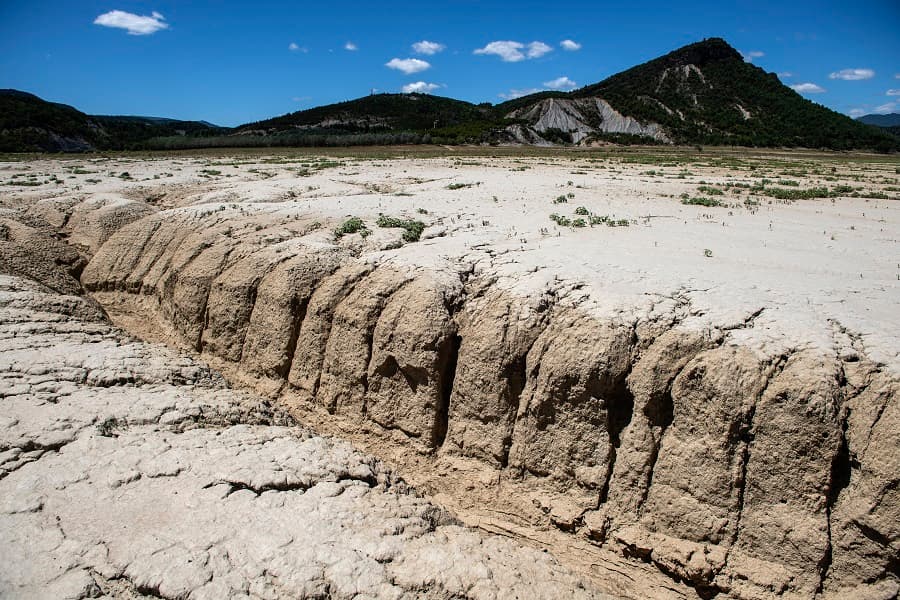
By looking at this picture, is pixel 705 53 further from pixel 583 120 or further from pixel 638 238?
pixel 638 238

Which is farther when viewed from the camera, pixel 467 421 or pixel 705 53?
pixel 705 53

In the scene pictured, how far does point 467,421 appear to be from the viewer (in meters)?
6.10

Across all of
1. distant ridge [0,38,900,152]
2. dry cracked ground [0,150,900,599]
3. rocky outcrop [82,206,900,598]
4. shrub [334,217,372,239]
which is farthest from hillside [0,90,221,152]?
rocky outcrop [82,206,900,598]

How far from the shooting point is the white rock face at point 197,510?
3.70 meters

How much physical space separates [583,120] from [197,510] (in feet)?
290

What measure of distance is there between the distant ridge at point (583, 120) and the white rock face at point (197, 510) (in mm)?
49218

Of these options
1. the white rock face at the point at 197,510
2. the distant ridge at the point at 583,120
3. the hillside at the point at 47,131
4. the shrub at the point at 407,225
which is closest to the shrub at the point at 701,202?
the shrub at the point at 407,225

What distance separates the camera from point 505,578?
4.26 m

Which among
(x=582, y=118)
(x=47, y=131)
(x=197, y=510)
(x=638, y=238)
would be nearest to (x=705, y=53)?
(x=582, y=118)

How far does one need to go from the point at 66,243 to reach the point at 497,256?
9251 millimetres

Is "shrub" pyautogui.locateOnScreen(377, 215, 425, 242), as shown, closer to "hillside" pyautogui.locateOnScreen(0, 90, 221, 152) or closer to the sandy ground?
the sandy ground

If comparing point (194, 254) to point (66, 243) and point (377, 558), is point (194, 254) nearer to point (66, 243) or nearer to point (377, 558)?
point (66, 243)

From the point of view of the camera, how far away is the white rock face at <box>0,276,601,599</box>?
3697 millimetres

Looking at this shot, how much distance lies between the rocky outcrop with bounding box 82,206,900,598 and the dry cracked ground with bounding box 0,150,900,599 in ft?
0.08
